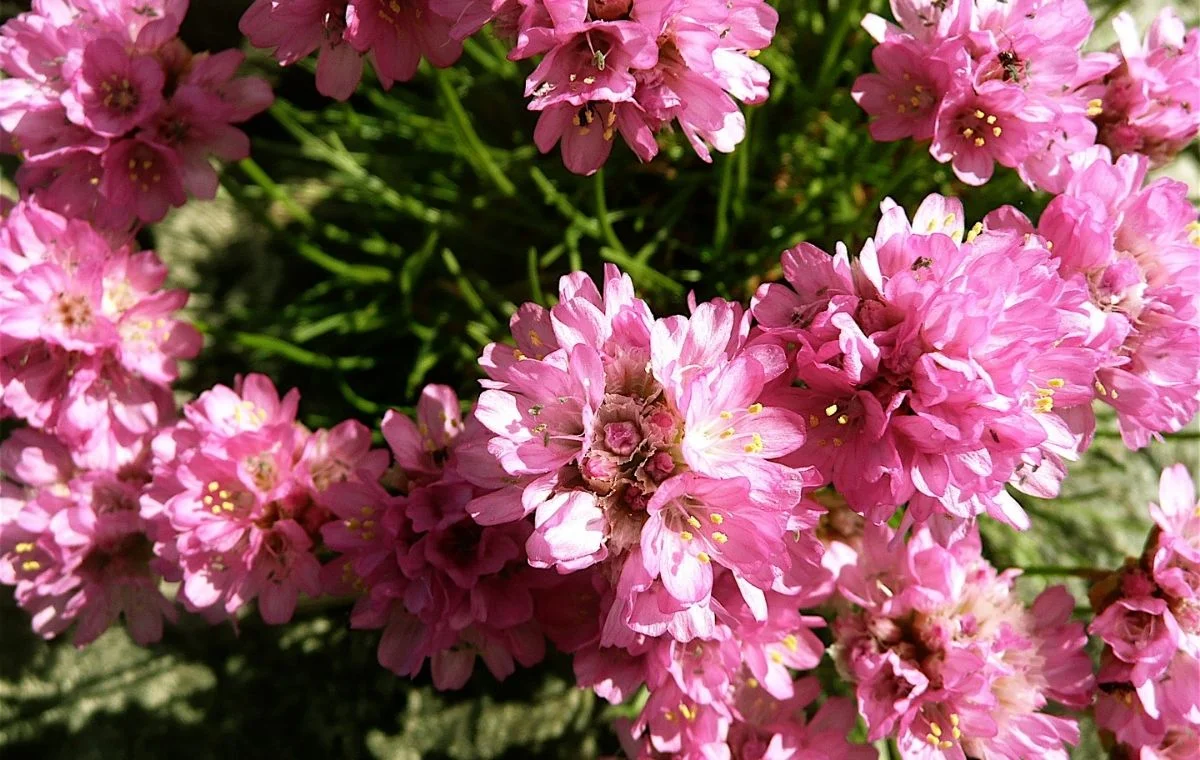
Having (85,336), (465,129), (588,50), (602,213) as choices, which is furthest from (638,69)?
(85,336)

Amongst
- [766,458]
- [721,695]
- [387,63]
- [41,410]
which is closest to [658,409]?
[766,458]

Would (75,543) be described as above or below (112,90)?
below

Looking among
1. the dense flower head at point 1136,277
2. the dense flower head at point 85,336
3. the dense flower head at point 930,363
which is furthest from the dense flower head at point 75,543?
the dense flower head at point 1136,277

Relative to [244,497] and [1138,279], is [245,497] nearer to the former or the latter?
[244,497]

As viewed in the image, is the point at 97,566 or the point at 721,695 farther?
the point at 97,566

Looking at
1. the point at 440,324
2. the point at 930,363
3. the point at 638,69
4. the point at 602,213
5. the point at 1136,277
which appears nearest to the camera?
the point at 930,363

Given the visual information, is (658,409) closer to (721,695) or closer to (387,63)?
(721,695)
